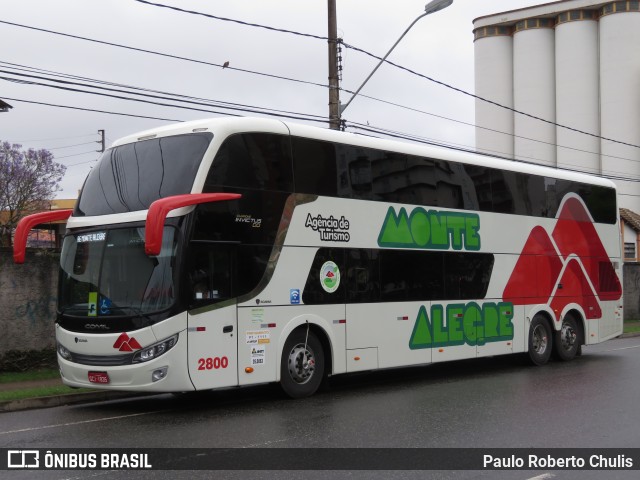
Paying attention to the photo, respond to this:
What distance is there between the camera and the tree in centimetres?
4816

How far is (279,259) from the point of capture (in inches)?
472

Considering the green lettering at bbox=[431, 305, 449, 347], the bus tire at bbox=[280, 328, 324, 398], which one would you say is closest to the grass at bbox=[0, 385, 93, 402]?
the bus tire at bbox=[280, 328, 324, 398]

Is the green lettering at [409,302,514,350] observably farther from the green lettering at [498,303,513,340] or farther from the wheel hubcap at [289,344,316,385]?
the wheel hubcap at [289,344,316,385]

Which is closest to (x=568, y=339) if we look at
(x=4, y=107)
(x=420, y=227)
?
(x=420, y=227)

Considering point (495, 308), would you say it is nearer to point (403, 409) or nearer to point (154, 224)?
point (403, 409)

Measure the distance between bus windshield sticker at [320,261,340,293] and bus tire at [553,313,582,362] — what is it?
7106mm

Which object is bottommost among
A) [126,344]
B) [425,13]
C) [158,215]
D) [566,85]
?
[126,344]

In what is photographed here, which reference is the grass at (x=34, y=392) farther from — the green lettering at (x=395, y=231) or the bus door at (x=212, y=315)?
the green lettering at (x=395, y=231)

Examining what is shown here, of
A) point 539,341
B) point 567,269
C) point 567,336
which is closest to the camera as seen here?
point 539,341

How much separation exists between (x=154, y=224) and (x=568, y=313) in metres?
11.4

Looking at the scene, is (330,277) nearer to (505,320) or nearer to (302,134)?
(302,134)

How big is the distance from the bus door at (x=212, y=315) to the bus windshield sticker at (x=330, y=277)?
69.5 inches

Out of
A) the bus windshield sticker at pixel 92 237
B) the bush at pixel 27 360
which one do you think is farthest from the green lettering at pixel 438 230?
the bush at pixel 27 360

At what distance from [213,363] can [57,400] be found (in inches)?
121
